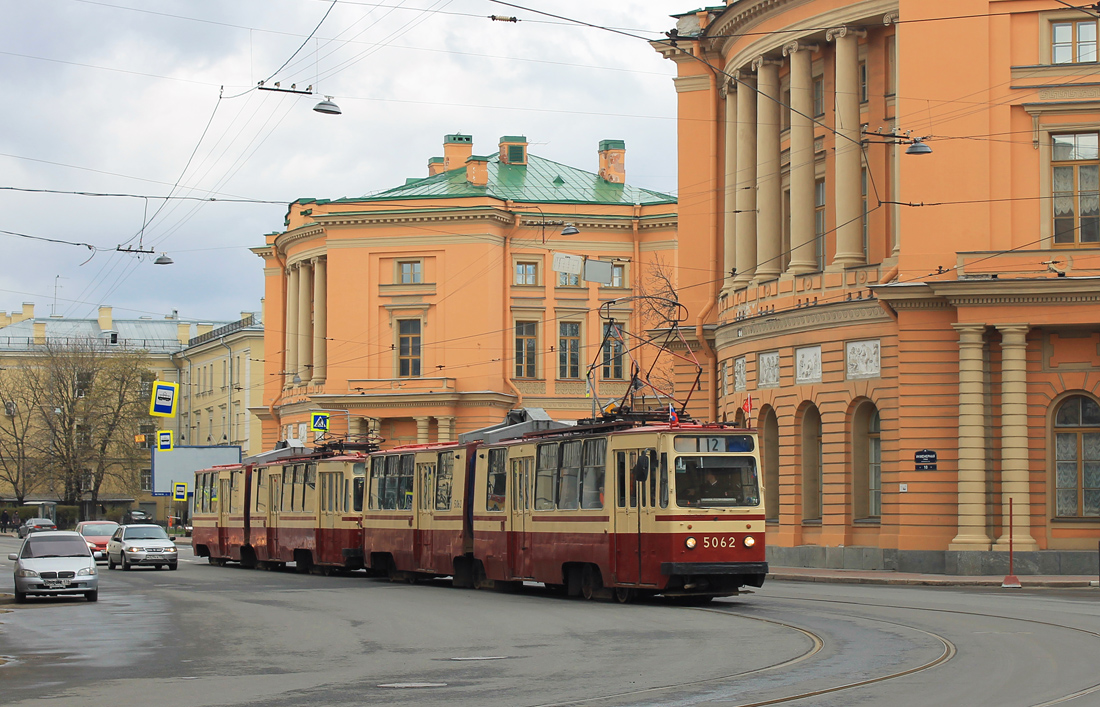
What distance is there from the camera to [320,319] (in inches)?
2891

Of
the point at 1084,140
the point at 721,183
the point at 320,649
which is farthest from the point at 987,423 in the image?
the point at 320,649

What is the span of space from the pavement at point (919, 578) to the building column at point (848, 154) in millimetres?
8274

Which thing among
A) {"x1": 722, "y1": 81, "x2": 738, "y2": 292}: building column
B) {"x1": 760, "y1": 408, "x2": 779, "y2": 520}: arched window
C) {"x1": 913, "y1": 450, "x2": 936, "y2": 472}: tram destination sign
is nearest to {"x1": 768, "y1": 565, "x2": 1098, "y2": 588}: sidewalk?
{"x1": 913, "y1": 450, "x2": 936, "y2": 472}: tram destination sign

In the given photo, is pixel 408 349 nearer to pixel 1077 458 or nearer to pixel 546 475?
pixel 1077 458

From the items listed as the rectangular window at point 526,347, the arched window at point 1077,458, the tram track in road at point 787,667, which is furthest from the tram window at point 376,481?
the rectangular window at point 526,347

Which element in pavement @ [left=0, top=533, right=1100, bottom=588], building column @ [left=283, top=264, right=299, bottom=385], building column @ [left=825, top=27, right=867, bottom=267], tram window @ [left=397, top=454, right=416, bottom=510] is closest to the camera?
pavement @ [left=0, top=533, right=1100, bottom=588]

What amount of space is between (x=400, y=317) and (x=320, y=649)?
170 feet

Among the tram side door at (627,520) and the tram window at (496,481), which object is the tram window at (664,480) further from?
the tram window at (496,481)

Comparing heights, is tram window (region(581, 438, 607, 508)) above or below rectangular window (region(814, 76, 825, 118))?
below

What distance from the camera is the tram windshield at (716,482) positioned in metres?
24.0

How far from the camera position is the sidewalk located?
1251 inches

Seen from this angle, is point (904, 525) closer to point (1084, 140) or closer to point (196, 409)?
point (1084, 140)

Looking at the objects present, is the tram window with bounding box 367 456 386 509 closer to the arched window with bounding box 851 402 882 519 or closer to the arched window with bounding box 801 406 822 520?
the arched window with bounding box 801 406 822 520

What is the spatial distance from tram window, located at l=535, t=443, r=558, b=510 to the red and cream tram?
425 inches
